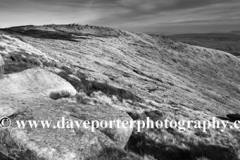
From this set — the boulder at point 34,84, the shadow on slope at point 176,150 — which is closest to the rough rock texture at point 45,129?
the boulder at point 34,84

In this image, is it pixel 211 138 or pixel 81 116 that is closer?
pixel 81 116

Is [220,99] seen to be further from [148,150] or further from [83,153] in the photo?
[83,153]

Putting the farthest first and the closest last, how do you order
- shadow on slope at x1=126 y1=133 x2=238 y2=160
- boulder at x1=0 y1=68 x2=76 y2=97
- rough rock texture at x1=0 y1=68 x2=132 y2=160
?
boulder at x1=0 y1=68 x2=76 y2=97, shadow on slope at x1=126 y1=133 x2=238 y2=160, rough rock texture at x1=0 y1=68 x2=132 y2=160

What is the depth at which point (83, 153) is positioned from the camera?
34.3ft

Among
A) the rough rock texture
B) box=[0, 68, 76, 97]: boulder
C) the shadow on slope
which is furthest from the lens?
box=[0, 68, 76, 97]: boulder

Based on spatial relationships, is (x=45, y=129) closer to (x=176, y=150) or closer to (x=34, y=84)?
(x=34, y=84)

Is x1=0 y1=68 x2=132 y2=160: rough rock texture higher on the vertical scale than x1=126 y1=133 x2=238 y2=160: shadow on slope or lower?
higher

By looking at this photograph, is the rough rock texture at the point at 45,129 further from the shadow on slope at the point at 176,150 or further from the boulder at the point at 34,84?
the shadow on slope at the point at 176,150

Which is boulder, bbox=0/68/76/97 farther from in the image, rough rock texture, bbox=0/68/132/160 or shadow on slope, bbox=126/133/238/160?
shadow on slope, bbox=126/133/238/160

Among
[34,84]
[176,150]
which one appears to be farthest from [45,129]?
[176,150]

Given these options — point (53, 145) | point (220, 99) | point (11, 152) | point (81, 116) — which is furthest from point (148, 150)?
point (220, 99)

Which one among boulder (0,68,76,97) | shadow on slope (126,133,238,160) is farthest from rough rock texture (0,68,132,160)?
shadow on slope (126,133,238,160)

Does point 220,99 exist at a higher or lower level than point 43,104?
lower

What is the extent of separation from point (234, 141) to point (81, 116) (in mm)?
12495
